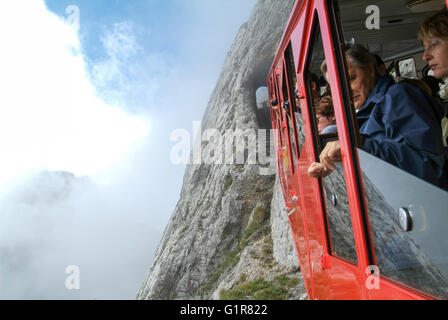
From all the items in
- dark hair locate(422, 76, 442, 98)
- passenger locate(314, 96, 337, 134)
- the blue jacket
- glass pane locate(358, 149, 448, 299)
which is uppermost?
dark hair locate(422, 76, 442, 98)

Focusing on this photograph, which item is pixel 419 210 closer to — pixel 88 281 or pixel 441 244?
pixel 441 244

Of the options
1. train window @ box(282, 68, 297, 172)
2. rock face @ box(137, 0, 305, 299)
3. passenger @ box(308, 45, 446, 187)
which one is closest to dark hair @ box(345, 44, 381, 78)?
passenger @ box(308, 45, 446, 187)

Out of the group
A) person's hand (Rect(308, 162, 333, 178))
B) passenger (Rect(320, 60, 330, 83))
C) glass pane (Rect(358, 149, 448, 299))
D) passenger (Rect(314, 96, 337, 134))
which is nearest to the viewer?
glass pane (Rect(358, 149, 448, 299))

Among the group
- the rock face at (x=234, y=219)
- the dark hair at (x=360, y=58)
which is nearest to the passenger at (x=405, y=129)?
the dark hair at (x=360, y=58)

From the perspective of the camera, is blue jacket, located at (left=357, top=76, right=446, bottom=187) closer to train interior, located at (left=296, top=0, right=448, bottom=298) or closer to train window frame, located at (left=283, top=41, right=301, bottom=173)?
train interior, located at (left=296, top=0, right=448, bottom=298)

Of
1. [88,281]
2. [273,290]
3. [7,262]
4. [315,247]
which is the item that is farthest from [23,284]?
[315,247]

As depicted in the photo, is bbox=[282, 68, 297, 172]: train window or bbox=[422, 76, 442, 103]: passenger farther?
bbox=[282, 68, 297, 172]: train window

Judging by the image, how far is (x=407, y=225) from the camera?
1.04 m

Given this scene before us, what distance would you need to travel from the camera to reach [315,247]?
238cm

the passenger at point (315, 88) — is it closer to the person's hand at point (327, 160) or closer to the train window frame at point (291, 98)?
the person's hand at point (327, 160)

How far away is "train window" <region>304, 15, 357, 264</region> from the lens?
155 cm

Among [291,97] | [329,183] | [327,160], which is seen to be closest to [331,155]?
[327,160]

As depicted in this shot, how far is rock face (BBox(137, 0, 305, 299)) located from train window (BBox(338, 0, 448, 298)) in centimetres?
972

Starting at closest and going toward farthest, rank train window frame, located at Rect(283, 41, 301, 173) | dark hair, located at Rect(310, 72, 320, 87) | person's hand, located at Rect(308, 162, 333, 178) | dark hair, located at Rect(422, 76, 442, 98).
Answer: person's hand, located at Rect(308, 162, 333, 178) < dark hair, located at Rect(310, 72, 320, 87) < dark hair, located at Rect(422, 76, 442, 98) < train window frame, located at Rect(283, 41, 301, 173)
